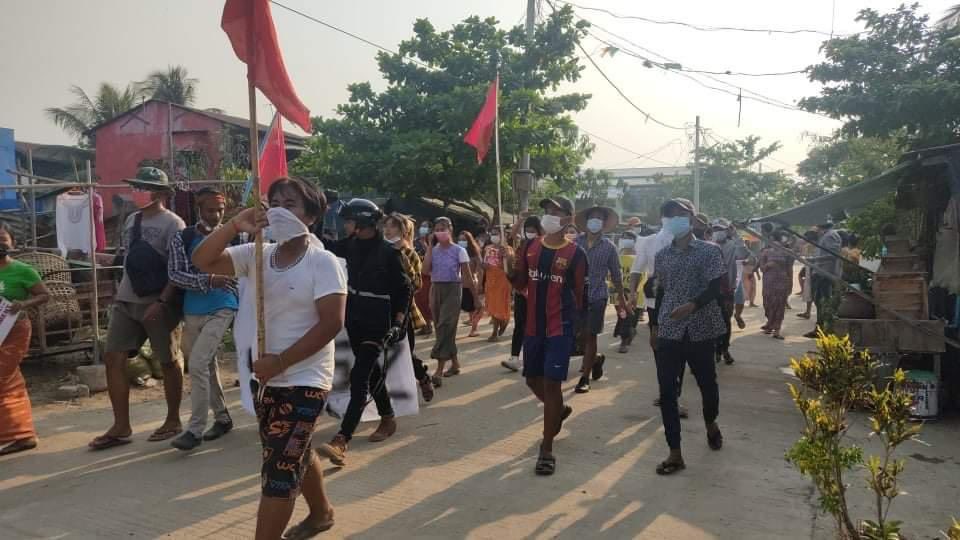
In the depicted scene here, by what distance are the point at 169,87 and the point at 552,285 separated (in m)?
33.4

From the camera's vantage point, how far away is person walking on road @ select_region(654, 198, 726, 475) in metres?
4.86

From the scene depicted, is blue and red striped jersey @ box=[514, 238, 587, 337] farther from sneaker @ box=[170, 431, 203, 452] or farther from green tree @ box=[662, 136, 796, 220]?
green tree @ box=[662, 136, 796, 220]

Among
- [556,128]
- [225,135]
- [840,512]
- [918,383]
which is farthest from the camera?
[225,135]

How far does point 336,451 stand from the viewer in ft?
15.9

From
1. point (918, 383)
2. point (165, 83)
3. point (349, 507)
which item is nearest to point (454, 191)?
point (918, 383)

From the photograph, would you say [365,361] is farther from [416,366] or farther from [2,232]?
[2,232]

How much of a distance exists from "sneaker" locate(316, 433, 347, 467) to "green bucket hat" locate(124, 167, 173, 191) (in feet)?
7.48

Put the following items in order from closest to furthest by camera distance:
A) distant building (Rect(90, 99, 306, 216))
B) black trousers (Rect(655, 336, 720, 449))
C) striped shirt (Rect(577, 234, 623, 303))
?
black trousers (Rect(655, 336, 720, 449)), striped shirt (Rect(577, 234, 623, 303)), distant building (Rect(90, 99, 306, 216))

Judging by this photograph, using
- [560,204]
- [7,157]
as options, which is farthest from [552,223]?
[7,157]

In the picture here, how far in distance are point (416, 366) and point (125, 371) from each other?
2420 mm

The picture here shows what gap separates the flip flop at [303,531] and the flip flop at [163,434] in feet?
7.37

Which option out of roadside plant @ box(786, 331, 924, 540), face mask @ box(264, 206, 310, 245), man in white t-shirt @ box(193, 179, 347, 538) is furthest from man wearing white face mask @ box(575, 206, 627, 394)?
face mask @ box(264, 206, 310, 245)

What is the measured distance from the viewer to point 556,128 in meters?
15.6

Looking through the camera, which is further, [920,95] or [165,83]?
[165,83]
